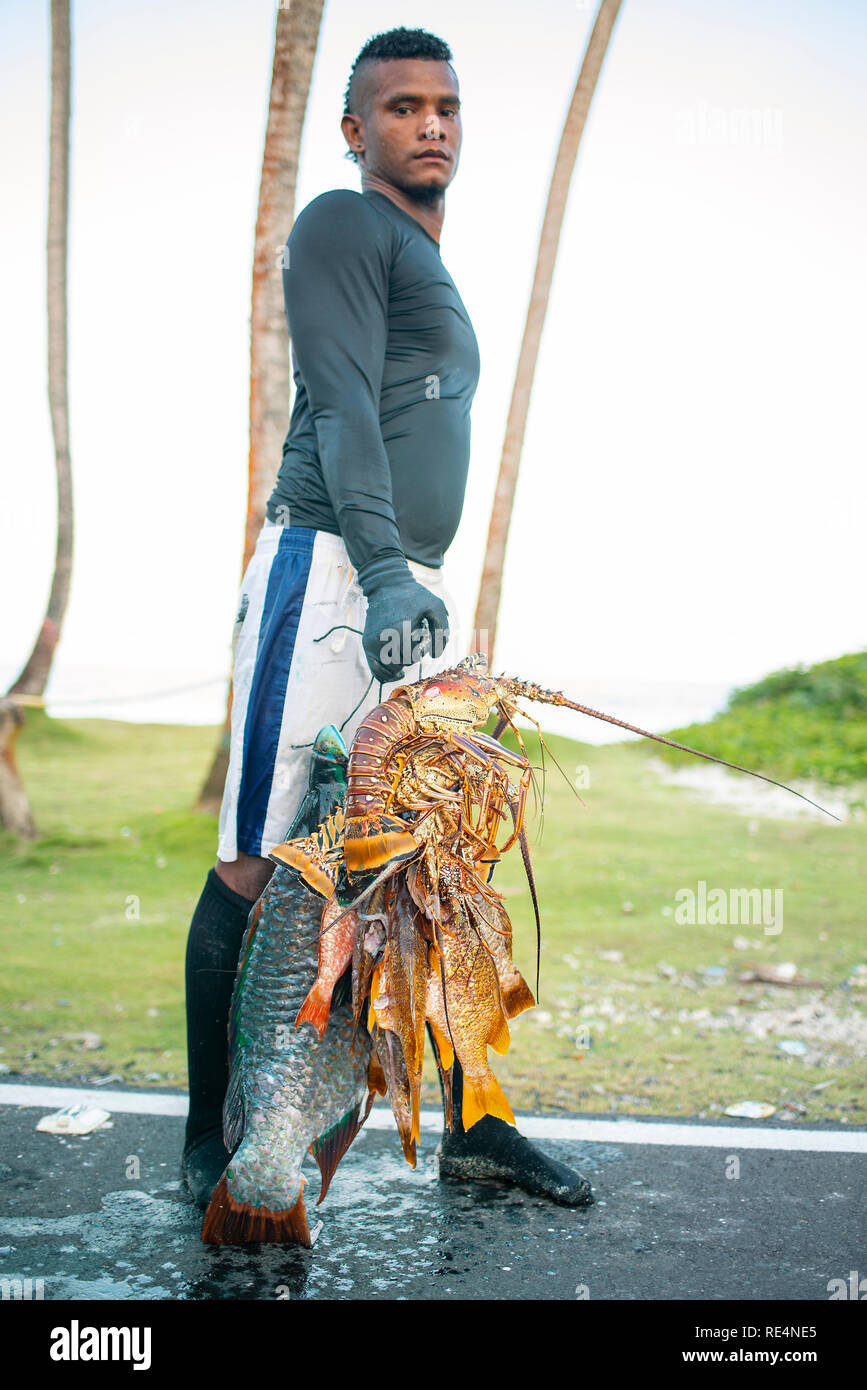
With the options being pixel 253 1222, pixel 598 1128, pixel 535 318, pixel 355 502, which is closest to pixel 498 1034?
pixel 253 1222

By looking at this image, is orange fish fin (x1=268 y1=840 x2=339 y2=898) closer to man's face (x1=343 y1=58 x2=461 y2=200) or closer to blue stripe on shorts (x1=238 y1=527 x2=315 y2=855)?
blue stripe on shorts (x1=238 y1=527 x2=315 y2=855)

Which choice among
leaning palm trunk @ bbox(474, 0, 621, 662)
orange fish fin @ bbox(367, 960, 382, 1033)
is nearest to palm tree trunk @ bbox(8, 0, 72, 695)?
leaning palm trunk @ bbox(474, 0, 621, 662)

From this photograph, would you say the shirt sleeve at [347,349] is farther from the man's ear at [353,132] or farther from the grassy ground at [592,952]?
the grassy ground at [592,952]

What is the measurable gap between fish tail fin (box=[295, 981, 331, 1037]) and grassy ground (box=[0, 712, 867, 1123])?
145cm

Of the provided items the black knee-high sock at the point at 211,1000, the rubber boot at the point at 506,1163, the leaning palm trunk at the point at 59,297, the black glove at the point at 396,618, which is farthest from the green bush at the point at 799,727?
the black glove at the point at 396,618

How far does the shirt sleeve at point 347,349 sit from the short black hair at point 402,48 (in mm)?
420

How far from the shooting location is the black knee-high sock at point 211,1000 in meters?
2.58

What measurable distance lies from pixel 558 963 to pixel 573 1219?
2.42m

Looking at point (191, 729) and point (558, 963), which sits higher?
point (191, 729)

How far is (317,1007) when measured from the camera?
219 centimetres

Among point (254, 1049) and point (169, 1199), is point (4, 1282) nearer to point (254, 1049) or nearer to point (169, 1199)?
point (169, 1199)

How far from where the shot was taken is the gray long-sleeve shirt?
2.38 meters
